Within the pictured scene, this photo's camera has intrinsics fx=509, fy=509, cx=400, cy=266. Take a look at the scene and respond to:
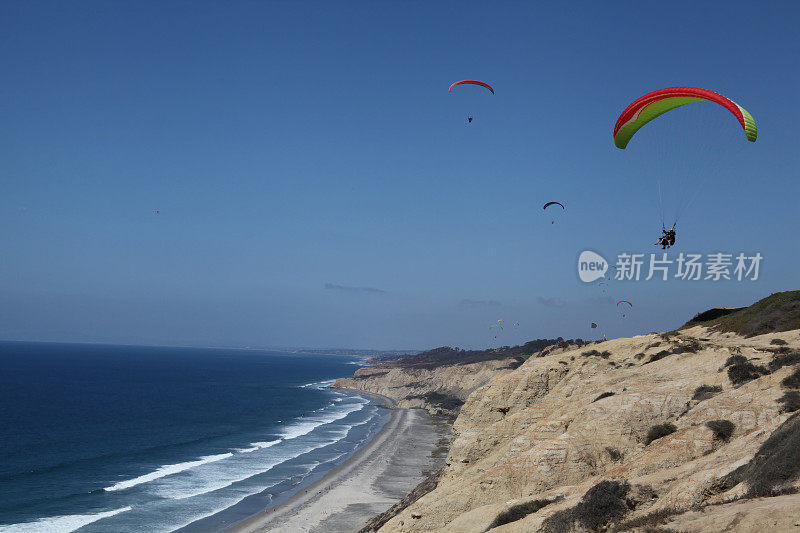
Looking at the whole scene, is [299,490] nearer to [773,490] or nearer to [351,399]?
[773,490]

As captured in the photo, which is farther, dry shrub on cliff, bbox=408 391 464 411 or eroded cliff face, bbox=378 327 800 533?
dry shrub on cliff, bbox=408 391 464 411

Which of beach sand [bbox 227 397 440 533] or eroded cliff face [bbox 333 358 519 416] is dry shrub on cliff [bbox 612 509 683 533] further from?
eroded cliff face [bbox 333 358 519 416]

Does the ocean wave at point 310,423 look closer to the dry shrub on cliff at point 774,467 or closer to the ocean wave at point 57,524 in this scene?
the ocean wave at point 57,524

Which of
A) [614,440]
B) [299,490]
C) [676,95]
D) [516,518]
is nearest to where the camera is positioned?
[516,518]

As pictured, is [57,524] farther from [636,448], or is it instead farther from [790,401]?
[790,401]

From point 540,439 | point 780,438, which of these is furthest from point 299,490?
point 780,438

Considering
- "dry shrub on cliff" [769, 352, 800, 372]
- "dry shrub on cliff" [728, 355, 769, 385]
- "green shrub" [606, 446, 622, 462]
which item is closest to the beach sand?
"green shrub" [606, 446, 622, 462]

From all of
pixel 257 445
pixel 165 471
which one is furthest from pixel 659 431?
pixel 257 445
